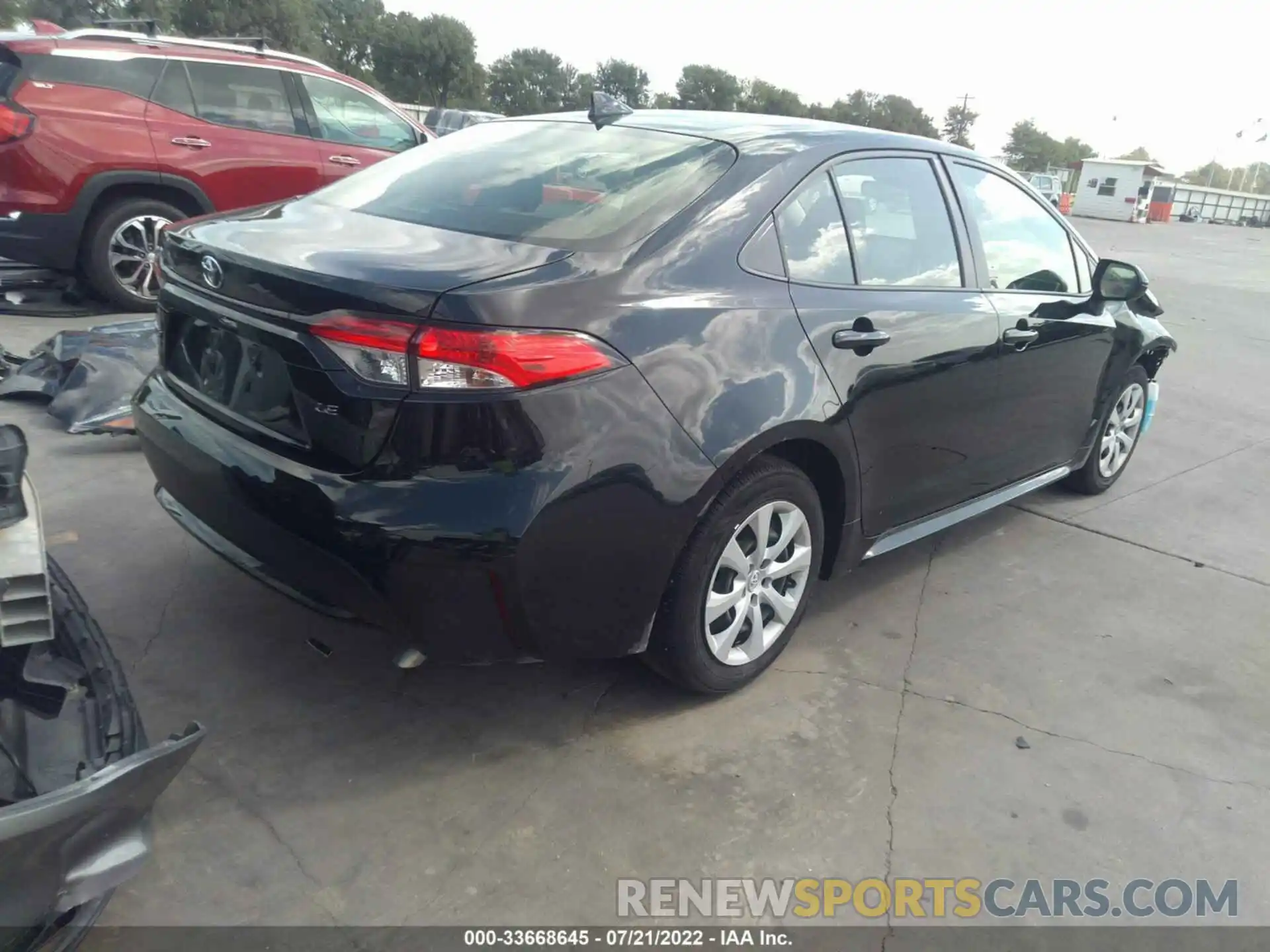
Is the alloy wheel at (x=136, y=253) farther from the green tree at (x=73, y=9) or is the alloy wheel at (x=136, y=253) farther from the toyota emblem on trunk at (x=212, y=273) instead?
the green tree at (x=73, y=9)

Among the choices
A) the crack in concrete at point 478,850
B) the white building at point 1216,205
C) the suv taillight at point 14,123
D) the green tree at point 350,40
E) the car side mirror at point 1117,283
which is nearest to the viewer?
the crack in concrete at point 478,850

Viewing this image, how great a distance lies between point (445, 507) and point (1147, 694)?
2.49 m

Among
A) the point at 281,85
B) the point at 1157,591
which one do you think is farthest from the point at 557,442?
the point at 281,85

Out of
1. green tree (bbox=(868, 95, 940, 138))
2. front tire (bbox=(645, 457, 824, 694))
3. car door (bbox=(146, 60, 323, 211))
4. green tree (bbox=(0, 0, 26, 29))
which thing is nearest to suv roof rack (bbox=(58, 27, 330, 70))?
car door (bbox=(146, 60, 323, 211))

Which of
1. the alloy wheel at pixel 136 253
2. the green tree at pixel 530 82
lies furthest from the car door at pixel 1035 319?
the green tree at pixel 530 82

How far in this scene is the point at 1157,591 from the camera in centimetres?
407

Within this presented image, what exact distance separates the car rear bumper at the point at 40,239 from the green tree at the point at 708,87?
76000 mm

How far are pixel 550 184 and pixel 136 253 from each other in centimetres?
509

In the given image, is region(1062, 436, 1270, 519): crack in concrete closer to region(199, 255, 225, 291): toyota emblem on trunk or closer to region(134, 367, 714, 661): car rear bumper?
region(134, 367, 714, 661): car rear bumper

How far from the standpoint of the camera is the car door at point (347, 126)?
759cm

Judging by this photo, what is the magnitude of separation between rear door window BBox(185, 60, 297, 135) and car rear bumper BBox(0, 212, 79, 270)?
1.30 metres

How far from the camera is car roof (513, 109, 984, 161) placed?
3.03 meters

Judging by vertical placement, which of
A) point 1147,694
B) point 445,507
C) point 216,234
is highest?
point 216,234

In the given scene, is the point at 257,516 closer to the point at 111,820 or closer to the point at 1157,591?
the point at 111,820
